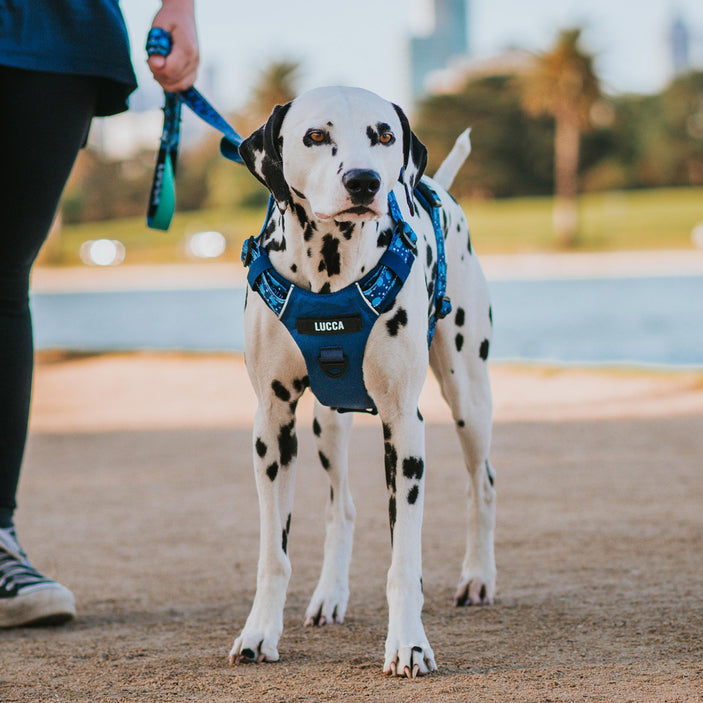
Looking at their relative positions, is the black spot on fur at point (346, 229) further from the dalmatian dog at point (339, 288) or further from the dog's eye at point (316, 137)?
the dog's eye at point (316, 137)

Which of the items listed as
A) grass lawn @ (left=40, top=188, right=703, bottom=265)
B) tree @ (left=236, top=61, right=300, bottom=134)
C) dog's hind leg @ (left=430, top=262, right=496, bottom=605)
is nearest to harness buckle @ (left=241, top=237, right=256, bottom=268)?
dog's hind leg @ (left=430, top=262, right=496, bottom=605)

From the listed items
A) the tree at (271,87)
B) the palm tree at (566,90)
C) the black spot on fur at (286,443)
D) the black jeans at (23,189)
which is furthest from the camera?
the tree at (271,87)

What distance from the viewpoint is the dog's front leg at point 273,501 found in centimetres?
295

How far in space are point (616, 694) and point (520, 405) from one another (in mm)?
5691

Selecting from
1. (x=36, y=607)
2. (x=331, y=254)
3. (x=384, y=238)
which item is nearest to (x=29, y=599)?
(x=36, y=607)

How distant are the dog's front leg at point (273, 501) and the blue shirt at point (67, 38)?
3.65 ft

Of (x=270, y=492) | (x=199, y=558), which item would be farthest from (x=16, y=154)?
(x=199, y=558)

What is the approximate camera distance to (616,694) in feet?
8.25

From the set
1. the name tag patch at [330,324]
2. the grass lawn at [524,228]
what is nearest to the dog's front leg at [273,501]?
the name tag patch at [330,324]

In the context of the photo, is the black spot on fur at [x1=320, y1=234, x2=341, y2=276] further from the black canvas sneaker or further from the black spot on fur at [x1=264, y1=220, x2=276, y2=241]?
the black canvas sneaker

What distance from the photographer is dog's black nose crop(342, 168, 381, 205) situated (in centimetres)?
250

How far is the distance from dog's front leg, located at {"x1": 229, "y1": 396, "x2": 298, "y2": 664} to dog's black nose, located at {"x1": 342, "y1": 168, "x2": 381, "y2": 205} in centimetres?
65

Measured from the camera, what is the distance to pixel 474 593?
347 centimetres

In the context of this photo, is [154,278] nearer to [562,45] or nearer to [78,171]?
[562,45]
